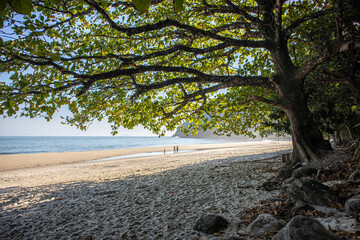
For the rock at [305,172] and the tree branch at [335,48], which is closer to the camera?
the tree branch at [335,48]

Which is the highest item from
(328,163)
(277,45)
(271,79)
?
(277,45)

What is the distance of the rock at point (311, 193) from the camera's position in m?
4.39

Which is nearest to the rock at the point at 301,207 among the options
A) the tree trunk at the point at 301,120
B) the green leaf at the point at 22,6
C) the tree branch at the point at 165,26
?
the tree trunk at the point at 301,120

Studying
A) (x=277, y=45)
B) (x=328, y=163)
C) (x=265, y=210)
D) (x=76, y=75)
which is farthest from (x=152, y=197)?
(x=277, y=45)

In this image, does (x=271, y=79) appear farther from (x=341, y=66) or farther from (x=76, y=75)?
(x=76, y=75)

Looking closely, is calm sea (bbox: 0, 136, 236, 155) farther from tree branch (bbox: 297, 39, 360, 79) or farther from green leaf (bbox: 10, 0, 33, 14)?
green leaf (bbox: 10, 0, 33, 14)

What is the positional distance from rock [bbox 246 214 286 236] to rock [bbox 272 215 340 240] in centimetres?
62

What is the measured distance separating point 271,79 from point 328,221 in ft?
17.9

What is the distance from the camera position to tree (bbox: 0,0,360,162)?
532 centimetres

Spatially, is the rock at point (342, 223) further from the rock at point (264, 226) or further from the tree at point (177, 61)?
the tree at point (177, 61)

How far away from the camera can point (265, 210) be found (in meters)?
4.71

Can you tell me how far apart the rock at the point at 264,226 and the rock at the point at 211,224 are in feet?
1.98

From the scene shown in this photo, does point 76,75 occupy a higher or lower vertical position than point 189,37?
lower

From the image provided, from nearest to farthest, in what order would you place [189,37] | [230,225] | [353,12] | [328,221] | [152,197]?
[328,221], [230,225], [353,12], [152,197], [189,37]
